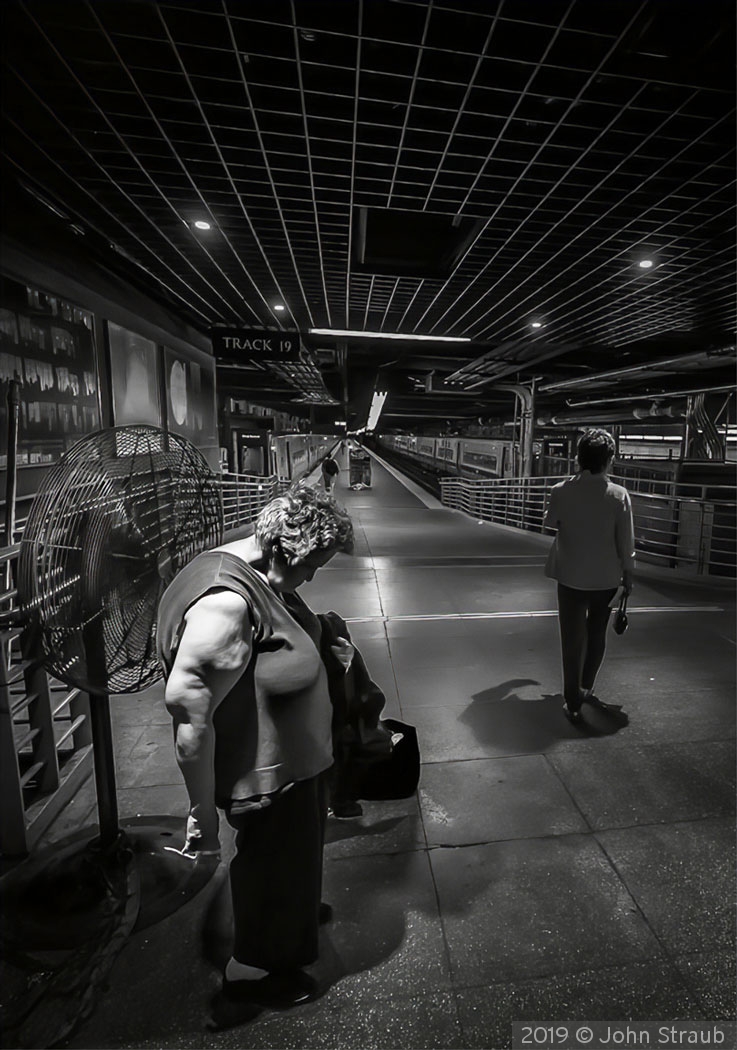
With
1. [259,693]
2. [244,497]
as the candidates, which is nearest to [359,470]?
[244,497]

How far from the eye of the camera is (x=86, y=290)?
505 cm

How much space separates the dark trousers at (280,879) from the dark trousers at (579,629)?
2.04 meters

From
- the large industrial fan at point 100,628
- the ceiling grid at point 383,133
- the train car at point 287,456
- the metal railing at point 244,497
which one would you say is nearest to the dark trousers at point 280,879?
the large industrial fan at point 100,628

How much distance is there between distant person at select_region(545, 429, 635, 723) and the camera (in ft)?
10.1

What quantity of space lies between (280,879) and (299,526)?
106 cm

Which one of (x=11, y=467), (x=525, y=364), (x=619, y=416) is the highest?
(x=525, y=364)

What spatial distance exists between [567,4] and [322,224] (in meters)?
2.64

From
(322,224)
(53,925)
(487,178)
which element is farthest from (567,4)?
(53,925)

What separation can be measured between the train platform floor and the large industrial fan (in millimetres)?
161

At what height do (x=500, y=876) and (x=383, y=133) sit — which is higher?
(x=383, y=133)

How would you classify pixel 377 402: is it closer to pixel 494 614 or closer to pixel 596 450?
pixel 494 614

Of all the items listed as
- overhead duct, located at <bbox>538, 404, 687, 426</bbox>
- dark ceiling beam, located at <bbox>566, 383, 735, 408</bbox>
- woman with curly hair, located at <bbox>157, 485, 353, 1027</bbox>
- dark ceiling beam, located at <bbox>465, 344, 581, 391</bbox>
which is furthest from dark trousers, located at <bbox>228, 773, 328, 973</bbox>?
overhead duct, located at <bbox>538, 404, 687, 426</bbox>

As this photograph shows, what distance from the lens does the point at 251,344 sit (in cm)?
825

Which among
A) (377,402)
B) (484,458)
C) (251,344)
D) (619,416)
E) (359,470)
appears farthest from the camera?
(484,458)
